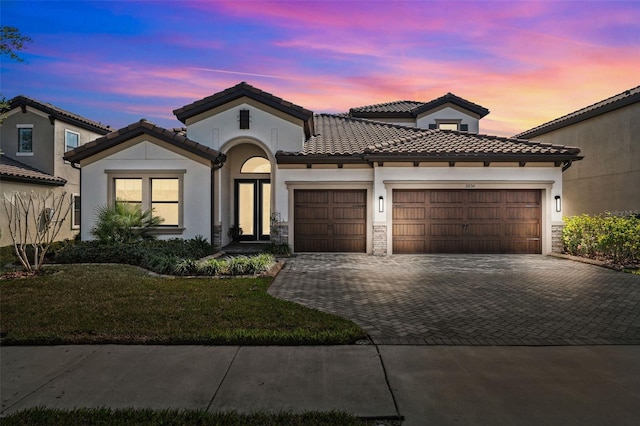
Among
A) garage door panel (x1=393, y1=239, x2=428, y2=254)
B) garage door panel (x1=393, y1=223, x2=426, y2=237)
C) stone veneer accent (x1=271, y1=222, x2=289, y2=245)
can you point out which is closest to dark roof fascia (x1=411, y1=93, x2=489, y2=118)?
garage door panel (x1=393, y1=223, x2=426, y2=237)

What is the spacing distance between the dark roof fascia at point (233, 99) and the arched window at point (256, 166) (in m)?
2.77

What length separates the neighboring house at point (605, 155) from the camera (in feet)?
51.5

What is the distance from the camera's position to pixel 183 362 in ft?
14.2

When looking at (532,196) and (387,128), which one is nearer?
(532,196)

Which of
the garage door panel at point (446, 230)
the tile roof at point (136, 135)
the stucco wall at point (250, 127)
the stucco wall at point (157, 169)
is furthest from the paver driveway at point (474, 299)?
the stucco wall at point (250, 127)

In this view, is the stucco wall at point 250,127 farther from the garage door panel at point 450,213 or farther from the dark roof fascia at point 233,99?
the garage door panel at point 450,213

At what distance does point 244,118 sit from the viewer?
15.3 m

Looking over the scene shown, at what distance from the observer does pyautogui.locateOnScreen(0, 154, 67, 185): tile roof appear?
677 inches

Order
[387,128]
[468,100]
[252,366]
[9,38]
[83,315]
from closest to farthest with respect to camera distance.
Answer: [252,366], [83,315], [9,38], [387,128], [468,100]

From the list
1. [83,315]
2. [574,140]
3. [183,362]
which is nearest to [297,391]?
[183,362]

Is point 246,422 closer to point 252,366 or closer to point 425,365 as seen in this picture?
point 252,366

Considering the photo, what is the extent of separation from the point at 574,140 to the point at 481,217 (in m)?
9.18

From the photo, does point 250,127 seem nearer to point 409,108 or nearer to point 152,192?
point 152,192

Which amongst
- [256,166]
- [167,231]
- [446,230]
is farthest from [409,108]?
[167,231]
